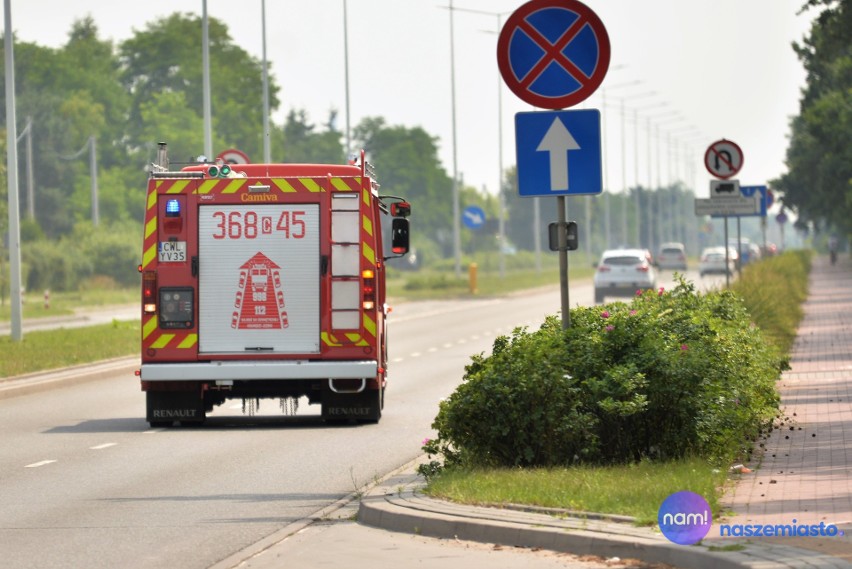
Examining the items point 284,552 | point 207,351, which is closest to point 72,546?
point 284,552

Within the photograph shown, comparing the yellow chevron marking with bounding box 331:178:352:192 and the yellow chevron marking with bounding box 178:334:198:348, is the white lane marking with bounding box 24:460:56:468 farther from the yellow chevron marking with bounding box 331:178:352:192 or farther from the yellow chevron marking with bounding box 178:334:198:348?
the yellow chevron marking with bounding box 331:178:352:192

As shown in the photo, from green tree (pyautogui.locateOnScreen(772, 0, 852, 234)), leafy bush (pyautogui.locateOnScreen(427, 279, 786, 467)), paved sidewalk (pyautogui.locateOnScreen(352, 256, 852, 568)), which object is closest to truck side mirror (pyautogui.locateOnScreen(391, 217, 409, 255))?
paved sidewalk (pyautogui.locateOnScreen(352, 256, 852, 568))

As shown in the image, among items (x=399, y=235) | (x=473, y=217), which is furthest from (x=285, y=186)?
(x=473, y=217)

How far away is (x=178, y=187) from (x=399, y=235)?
2.39 m

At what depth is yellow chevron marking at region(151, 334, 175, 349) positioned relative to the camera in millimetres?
18453

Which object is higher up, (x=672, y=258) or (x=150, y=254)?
(x=150, y=254)

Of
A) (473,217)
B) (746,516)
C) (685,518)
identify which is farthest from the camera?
(473,217)

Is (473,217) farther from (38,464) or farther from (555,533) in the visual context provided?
(555,533)

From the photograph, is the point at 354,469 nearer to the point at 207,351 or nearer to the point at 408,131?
the point at 207,351

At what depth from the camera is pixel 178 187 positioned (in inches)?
734

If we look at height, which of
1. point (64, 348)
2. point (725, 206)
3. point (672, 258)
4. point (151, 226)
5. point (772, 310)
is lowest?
point (64, 348)

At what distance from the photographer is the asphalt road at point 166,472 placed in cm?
1086

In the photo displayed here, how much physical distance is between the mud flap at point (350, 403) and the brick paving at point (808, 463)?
4.06m

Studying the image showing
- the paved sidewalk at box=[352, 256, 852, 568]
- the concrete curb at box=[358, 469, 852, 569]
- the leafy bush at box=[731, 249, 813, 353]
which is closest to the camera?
the concrete curb at box=[358, 469, 852, 569]
